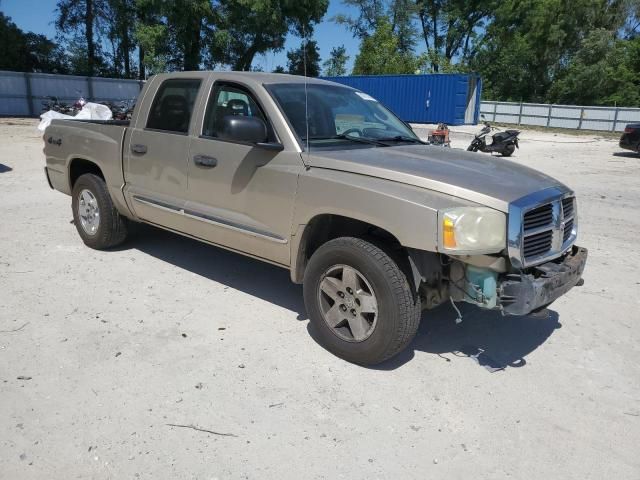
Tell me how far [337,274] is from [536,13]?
50.2 m

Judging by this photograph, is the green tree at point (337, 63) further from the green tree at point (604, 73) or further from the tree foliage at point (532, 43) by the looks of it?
the green tree at point (604, 73)

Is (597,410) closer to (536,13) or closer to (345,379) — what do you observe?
(345,379)

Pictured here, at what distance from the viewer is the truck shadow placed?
3844mm

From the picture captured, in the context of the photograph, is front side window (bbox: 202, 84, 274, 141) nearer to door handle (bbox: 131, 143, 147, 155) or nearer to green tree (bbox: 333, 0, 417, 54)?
door handle (bbox: 131, 143, 147, 155)

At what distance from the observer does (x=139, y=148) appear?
4898mm

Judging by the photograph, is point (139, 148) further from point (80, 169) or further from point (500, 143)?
point (500, 143)

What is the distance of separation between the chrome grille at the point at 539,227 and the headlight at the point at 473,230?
73mm

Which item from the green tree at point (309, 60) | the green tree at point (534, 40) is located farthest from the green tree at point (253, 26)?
the green tree at point (534, 40)

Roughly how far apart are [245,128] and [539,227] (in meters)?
2.05

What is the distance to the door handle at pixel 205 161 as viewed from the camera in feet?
13.9

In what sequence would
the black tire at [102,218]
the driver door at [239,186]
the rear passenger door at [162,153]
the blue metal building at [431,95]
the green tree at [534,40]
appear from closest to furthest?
the driver door at [239,186], the rear passenger door at [162,153], the black tire at [102,218], the blue metal building at [431,95], the green tree at [534,40]

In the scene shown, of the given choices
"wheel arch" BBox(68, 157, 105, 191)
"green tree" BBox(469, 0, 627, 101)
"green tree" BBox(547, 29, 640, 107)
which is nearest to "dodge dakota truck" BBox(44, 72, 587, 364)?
"wheel arch" BBox(68, 157, 105, 191)

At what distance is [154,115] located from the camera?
4.88 m

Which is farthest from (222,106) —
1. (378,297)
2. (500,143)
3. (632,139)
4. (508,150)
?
(632,139)
